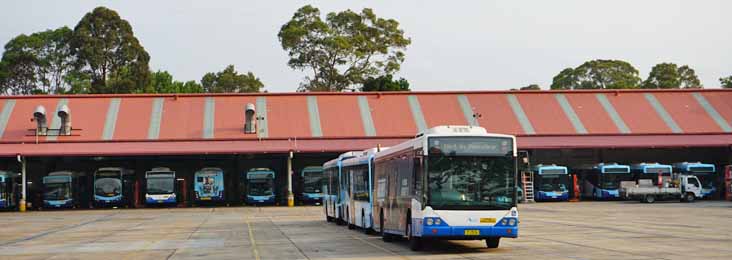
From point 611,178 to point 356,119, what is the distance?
17.2 meters

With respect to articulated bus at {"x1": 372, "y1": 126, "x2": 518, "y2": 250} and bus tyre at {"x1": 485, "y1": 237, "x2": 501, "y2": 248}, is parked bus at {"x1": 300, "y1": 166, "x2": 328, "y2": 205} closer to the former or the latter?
bus tyre at {"x1": 485, "y1": 237, "x2": 501, "y2": 248}

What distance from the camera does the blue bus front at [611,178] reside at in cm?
6419

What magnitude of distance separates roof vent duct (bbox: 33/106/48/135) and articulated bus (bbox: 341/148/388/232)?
34.8 meters

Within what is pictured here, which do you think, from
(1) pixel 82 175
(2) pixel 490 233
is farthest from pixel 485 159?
(1) pixel 82 175

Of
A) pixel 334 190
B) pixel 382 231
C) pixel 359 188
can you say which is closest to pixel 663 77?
pixel 334 190

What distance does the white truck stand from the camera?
5859 centimetres

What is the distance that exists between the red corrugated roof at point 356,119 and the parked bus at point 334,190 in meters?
21.0

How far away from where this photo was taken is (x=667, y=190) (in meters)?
58.9

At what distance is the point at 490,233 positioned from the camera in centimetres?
2106

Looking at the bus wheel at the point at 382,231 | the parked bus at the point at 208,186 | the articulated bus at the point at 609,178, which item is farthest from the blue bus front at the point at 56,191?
the bus wheel at the point at 382,231

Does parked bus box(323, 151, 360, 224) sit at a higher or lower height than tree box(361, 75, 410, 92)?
lower

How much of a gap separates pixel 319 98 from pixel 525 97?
14.7 meters

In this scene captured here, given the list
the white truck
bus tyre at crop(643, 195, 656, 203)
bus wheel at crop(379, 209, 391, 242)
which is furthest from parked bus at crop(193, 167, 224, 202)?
bus wheel at crop(379, 209, 391, 242)

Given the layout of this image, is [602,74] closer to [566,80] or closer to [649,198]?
[566,80]
